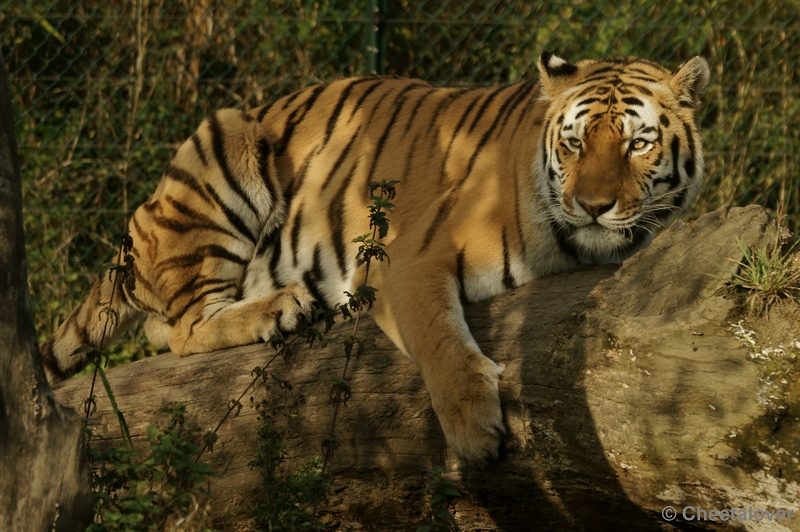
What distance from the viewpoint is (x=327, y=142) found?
4.03 m

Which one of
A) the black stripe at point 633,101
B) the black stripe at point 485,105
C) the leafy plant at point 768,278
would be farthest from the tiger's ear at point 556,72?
the leafy plant at point 768,278

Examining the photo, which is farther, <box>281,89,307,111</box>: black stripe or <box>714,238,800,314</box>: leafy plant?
<box>281,89,307,111</box>: black stripe

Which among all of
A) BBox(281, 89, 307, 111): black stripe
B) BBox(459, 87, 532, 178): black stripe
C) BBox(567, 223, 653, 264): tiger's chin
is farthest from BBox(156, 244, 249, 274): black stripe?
BBox(567, 223, 653, 264): tiger's chin

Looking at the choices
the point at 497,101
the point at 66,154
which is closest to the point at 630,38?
the point at 497,101

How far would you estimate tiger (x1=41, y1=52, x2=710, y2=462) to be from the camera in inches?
117

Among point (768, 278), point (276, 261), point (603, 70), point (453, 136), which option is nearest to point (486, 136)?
point (453, 136)

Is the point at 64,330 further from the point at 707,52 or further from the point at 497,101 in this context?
the point at 707,52

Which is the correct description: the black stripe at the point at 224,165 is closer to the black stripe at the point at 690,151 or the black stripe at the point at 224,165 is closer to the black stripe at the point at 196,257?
the black stripe at the point at 196,257

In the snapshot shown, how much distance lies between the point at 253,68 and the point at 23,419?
463 cm

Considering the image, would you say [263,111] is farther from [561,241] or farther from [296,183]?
[561,241]

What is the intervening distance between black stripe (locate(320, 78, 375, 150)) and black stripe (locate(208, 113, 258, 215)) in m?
0.40

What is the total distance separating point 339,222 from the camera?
3.80 meters

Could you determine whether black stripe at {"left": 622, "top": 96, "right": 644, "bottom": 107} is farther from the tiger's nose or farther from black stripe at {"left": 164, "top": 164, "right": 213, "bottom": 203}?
black stripe at {"left": 164, "top": 164, "right": 213, "bottom": 203}

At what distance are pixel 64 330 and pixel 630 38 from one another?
14.5 feet
